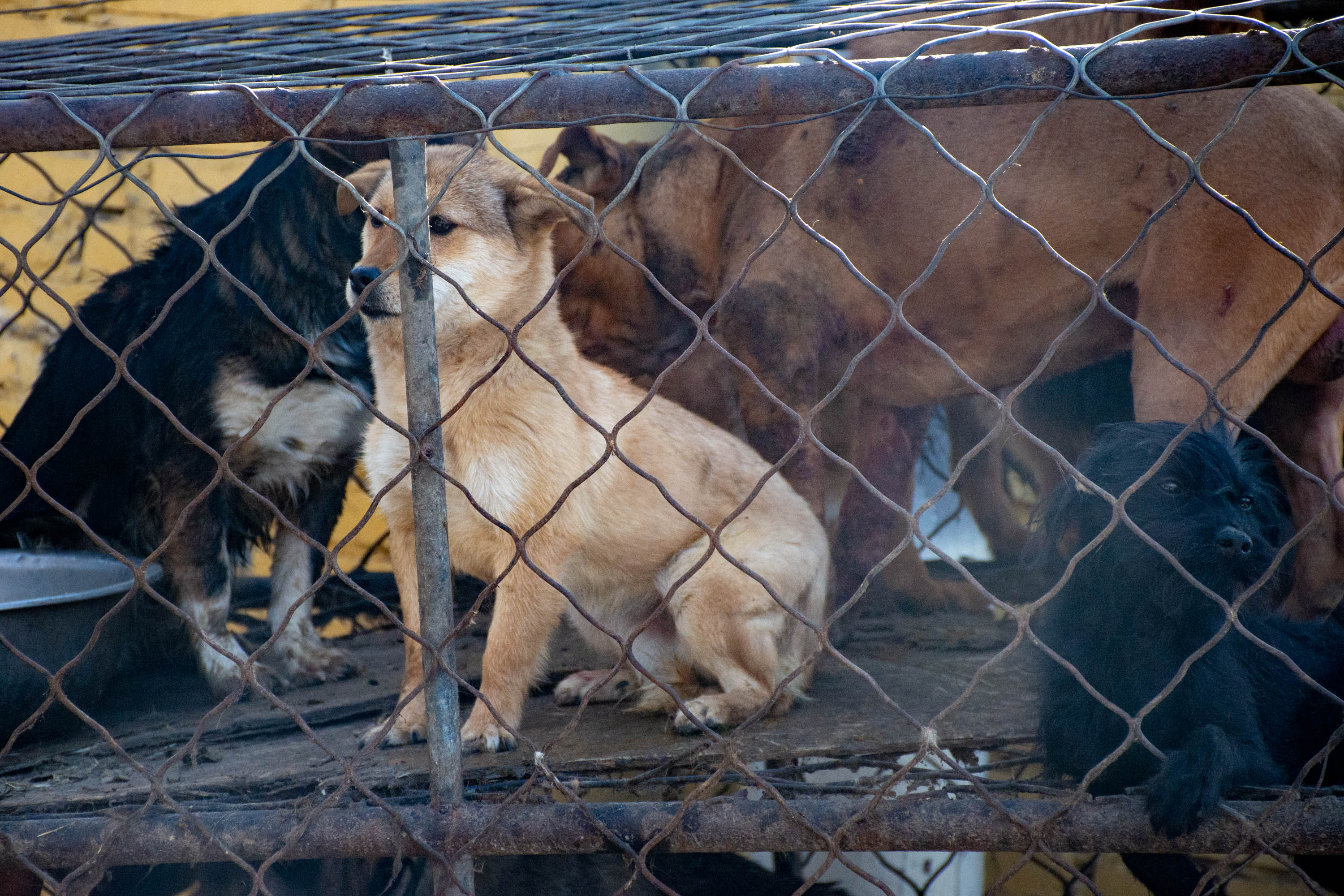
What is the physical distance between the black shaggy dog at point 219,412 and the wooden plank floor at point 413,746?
32cm

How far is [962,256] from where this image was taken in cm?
362

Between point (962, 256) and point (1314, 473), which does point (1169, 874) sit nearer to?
point (1314, 473)

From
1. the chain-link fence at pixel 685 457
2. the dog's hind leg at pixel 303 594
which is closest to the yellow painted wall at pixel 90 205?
the chain-link fence at pixel 685 457

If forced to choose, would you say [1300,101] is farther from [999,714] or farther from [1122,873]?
[1122,873]

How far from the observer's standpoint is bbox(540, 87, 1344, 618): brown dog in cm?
302

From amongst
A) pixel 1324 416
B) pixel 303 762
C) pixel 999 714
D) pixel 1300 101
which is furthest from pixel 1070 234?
pixel 303 762

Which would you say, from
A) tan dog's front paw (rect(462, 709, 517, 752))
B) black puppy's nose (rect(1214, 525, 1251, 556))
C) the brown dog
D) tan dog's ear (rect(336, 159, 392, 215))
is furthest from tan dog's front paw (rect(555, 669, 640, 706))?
black puppy's nose (rect(1214, 525, 1251, 556))

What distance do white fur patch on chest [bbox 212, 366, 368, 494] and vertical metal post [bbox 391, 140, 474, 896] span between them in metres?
1.56

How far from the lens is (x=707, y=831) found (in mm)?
2199

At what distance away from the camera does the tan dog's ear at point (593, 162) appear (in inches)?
144

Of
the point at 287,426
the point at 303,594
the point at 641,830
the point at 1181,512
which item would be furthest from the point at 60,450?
the point at 1181,512

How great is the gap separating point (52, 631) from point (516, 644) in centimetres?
129

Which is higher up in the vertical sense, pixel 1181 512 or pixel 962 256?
pixel 962 256

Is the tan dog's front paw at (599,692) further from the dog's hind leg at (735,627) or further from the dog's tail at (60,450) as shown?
the dog's tail at (60,450)
